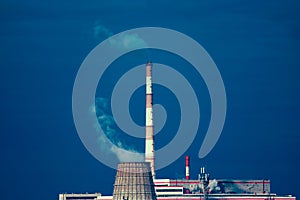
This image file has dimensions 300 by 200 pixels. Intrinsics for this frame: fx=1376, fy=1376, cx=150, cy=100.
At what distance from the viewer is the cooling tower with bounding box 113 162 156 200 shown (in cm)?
15300

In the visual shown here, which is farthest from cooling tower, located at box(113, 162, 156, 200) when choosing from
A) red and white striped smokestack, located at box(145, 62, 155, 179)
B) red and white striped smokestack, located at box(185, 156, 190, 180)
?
red and white striped smokestack, located at box(185, 156, 190, 180)

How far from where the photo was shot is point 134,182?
15375cm

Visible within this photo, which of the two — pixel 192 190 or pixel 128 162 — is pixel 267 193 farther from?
pixel 128 162

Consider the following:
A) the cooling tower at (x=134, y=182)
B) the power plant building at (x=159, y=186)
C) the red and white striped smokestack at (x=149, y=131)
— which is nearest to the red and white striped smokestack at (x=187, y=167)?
the power plant building at (x=159, y=186)

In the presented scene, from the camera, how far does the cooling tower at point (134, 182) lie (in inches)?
6024

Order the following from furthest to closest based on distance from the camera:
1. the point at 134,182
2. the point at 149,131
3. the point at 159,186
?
the point at 159,186 < the point at 149,131 < the point at 134,182

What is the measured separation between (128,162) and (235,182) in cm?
2551

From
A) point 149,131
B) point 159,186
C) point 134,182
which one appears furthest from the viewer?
point 159,186

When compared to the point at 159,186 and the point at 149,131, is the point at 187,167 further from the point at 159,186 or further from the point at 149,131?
the point at 149,131

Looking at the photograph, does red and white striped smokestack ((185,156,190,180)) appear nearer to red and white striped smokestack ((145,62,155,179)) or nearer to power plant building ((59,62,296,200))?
power plant building ((59,62,296,200))

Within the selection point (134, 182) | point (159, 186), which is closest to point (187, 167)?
point (159, 186)

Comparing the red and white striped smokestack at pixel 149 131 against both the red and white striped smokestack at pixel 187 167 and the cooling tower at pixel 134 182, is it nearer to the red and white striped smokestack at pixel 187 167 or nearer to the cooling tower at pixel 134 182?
the cooling tower at pixel 134 182

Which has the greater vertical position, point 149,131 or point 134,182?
point 149,131

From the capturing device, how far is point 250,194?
172m
